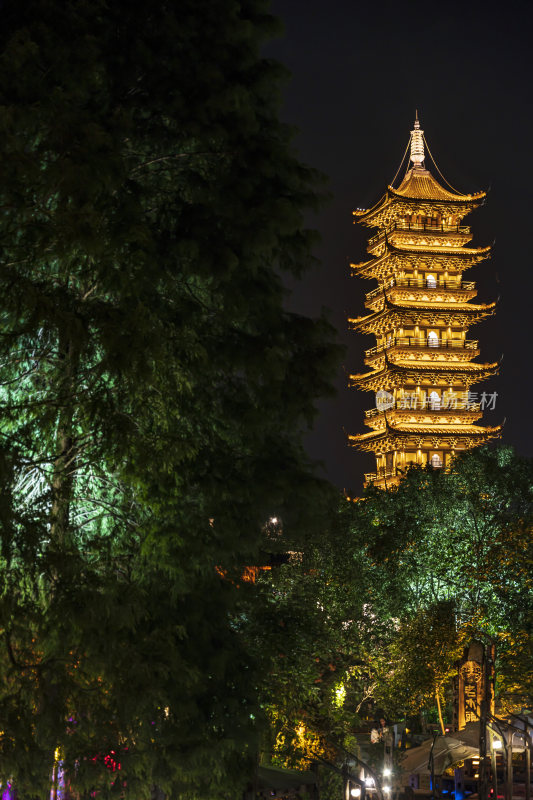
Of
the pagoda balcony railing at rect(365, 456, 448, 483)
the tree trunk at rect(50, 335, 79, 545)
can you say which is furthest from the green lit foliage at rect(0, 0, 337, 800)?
the pagoda balcony railing at rect(365, 456, 448, 483)

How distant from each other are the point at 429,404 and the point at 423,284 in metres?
6.93

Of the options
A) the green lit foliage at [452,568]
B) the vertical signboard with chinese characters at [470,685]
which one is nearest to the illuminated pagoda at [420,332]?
the green lit foliage at [452,568]

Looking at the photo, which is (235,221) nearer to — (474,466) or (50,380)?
(50,380)

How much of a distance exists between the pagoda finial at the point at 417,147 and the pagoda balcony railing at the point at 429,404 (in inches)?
617

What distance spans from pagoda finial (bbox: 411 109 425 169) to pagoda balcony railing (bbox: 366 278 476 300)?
9.01 meters

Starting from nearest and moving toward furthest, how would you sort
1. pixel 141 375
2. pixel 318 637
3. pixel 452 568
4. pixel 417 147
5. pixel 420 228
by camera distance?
pixel 141 375 < pixel 318 637 < pixel 452 568 < pixel 420 228 < pixel 417 147

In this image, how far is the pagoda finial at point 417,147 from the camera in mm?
57438

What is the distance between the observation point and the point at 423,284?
A: 51375 millimetres

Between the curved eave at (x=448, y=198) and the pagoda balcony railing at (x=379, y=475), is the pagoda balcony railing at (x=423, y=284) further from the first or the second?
the pagoda balcony railing at (x=379, y=475)

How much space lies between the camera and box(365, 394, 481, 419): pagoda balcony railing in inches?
1939

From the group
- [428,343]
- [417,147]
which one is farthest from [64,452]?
[417,147]

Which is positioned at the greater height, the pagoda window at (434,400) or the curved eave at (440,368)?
the curved eave at (440,368)

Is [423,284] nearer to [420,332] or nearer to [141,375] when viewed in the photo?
[420,332]

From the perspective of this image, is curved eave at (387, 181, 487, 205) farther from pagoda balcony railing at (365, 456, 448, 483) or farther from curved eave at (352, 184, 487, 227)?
pagoda balcony railing at (365, 456, 448, 483)
